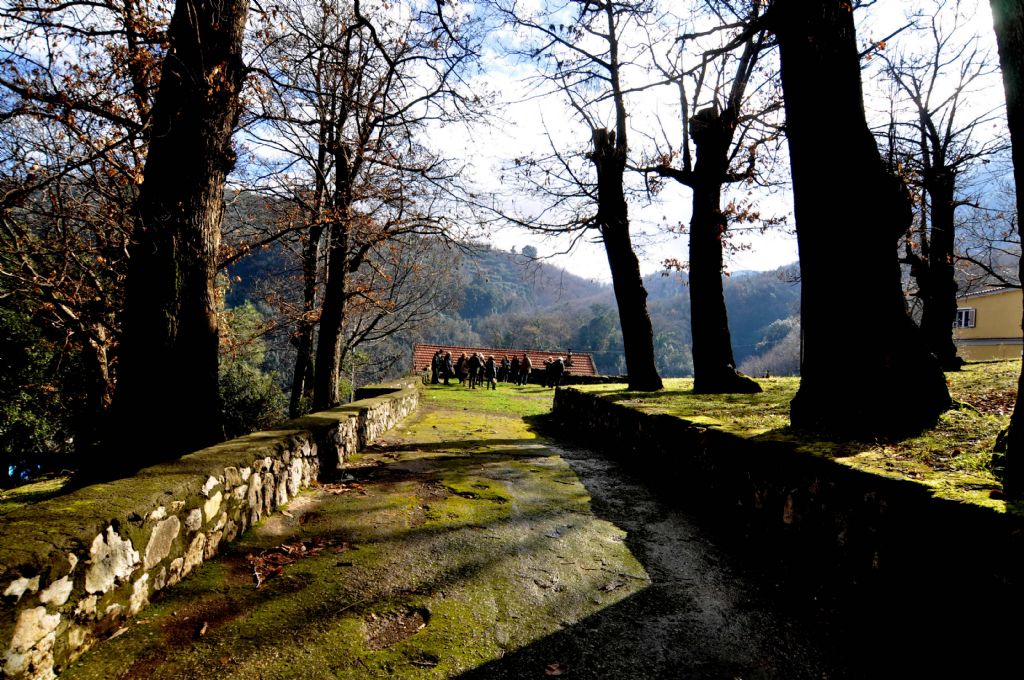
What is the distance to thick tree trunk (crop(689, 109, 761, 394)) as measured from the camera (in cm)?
955

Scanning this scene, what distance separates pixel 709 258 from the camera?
980 cm

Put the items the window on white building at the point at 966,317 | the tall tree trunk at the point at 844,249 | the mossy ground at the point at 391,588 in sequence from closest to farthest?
the mossy ground at the point at 391,588 → the tall tree trunk at the point at 844,249 → the window on white building at the point at 966,317

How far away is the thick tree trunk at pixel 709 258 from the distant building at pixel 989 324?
28.8m

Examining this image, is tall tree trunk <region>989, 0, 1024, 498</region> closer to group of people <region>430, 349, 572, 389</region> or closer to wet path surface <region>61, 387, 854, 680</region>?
wet path surface <region>61, 387, 854, 680</region>

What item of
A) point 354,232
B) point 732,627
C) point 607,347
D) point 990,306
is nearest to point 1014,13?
point 732,627

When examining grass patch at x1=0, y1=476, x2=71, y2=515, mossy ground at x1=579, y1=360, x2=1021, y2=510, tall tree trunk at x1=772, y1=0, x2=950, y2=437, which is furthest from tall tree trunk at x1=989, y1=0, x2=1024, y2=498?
grass patch at x1=0, y1=476, x2=71, y2=515

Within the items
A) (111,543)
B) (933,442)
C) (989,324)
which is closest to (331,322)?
(111,543)

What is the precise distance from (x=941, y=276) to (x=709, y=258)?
29.1 ft

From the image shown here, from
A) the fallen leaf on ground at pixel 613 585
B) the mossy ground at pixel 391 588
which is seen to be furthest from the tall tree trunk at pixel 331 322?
the fallen leaf on ground at pixel 613 585

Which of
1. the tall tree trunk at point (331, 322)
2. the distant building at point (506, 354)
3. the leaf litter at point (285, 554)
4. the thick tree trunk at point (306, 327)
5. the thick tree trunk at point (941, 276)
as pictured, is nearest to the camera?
the leaf litter at point (285, 554)

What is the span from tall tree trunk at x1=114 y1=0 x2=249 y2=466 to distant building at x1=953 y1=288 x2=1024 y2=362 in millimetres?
37200

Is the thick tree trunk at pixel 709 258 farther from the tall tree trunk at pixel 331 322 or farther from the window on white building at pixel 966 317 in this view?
the window on white building at pixel 966 317

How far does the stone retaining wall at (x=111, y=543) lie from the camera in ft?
6.15

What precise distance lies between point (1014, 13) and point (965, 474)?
2.34 m
